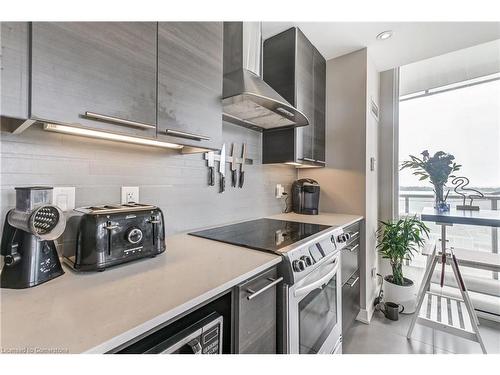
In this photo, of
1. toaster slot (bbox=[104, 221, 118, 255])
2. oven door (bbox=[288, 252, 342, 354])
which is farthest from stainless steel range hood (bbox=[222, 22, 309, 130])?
oven door (bbox=[288, 252, 342, 354])

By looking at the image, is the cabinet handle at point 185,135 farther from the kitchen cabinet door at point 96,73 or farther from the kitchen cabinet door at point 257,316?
the kitchen cabinet door at point 257,316

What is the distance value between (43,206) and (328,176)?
217 cm

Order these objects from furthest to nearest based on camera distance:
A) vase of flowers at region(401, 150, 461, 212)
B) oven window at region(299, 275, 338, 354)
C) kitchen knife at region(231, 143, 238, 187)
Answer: vase of flowers at region(401, 150, 461, 212), kitchen knife at region(231, 143, 238, 187), oven window at region(299, 275, 338, 354)

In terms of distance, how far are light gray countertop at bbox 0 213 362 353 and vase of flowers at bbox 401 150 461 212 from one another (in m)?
2.03

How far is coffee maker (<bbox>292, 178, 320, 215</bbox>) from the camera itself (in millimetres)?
2180

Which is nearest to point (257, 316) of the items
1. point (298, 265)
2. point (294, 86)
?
point (298, 265)

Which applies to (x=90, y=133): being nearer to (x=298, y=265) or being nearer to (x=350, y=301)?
(x=298, y=265)

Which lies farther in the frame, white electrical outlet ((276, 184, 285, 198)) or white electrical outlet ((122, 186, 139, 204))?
white electrical outlet ((276, 184, 285, 198))

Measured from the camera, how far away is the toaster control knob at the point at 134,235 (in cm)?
87

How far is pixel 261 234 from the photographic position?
→ 4.44ft

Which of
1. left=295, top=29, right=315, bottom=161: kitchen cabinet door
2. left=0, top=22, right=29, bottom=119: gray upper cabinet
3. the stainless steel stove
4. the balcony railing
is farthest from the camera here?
the balcony railing

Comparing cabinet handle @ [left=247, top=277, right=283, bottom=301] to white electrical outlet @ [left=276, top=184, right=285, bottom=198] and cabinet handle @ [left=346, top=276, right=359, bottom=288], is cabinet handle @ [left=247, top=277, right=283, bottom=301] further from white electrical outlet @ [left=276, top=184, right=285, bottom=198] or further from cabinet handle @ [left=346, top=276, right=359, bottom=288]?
white electrical outlet @ [left=276, top=184, right=285, bottom=198]
